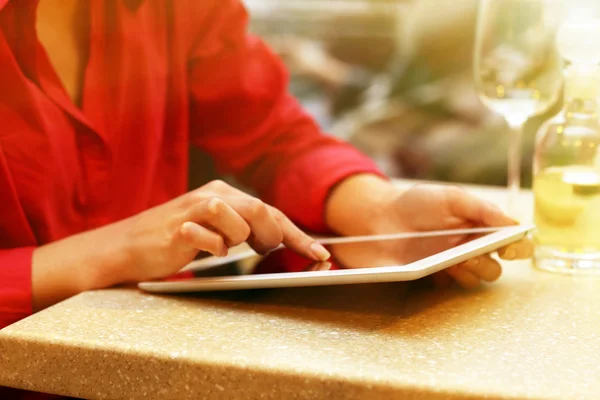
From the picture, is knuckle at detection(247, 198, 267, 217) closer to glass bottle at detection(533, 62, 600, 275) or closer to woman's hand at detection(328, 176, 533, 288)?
woman's hand at detection(328, 176, 533, 288)

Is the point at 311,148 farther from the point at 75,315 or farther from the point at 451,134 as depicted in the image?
the point at 451,134

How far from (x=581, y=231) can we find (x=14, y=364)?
532 mm

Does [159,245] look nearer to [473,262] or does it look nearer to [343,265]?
[343,265]

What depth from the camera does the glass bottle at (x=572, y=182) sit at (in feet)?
2.38

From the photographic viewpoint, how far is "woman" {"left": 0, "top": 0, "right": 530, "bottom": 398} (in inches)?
26.6

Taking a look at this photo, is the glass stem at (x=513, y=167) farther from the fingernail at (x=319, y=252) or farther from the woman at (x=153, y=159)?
the fingernail at (x=319, y=252)

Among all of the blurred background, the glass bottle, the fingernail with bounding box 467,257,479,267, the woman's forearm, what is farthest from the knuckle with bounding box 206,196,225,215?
the blurred background

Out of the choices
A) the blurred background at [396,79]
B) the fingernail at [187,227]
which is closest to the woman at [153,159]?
the fingernail at [187,227]

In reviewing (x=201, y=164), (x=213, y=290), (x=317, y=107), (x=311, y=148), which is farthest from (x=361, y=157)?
(x=317, y=107)

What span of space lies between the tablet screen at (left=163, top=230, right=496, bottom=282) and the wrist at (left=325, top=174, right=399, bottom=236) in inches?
4.7

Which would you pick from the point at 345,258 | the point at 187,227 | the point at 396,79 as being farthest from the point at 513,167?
the point at 396,79

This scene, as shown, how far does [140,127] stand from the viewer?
93 centimetres

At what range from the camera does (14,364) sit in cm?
55

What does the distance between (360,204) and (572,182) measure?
0.25 m
